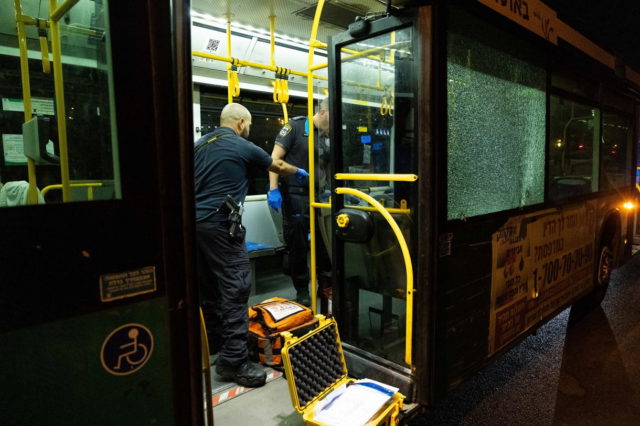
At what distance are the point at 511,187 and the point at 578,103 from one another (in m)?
1.45

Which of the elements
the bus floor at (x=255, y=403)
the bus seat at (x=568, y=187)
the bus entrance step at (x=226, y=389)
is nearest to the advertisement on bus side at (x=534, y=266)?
the bus seat at (x=568, y=187)

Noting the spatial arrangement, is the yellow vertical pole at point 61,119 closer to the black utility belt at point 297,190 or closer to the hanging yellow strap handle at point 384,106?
the hanging yellow strap handle at point 384,106

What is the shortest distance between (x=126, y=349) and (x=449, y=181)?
1798mm

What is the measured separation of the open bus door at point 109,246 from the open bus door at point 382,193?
4.16 ft

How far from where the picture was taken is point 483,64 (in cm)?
261

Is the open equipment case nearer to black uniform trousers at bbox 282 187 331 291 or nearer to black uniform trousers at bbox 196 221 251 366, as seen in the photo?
black uniform trousers at bbox 196 221 251 366

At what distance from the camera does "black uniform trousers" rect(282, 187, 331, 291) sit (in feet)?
15.1

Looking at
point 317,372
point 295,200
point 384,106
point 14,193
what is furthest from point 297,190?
point 14,193

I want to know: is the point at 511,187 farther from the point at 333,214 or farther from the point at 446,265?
the point at 333,214

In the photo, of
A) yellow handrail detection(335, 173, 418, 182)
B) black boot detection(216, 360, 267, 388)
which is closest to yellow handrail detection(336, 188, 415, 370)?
yellow handrail detection(335, 173, 418, 182)

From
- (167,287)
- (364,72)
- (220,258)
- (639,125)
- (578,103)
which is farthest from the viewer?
(639,125)

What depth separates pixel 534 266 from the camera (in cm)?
327

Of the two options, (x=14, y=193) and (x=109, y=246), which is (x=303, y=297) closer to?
(x=14, y=193)

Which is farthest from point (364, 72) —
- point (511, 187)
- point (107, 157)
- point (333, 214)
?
point (107, 157)
